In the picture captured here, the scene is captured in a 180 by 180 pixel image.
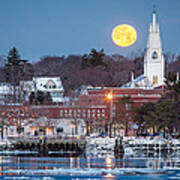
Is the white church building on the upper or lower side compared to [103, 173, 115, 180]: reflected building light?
upper

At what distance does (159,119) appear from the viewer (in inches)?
2308

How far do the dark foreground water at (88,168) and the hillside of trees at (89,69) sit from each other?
226ft

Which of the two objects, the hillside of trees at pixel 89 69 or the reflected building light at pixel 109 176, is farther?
the hillside of trees at pixel 89 69

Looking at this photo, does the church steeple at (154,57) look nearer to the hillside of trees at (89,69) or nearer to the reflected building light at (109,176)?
the hillside of trees at (89,69)

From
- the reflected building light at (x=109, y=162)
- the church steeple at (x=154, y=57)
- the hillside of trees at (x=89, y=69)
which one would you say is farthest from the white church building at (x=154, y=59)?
the reflected building light at (x=109, y=162)

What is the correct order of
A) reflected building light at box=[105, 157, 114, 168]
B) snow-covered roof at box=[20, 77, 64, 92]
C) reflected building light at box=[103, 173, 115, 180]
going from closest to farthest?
reflected building light at box=[103, 173, 115, 180]
reflected building light at box=[105, 157, 114, 168]
snow-covered roof at box=[20, 77, 64, 92]

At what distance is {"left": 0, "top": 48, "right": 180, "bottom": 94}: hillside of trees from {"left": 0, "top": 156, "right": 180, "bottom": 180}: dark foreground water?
69025mm

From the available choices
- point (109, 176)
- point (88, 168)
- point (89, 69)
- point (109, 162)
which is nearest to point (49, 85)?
point (89, 69)

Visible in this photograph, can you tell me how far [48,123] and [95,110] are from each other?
10878 millimetres

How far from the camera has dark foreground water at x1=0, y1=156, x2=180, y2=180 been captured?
28.6 m

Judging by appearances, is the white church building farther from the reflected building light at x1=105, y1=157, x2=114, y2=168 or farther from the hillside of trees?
the reflected building light at x1=105, y1=157, x2=114, y2=168

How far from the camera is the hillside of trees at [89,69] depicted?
382ft

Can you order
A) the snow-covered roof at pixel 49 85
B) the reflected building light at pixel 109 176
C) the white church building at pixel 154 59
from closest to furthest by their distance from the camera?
the reflected building light at pixel 109 176
the snow-covered roof at pixel 49 85
the white church building at pixel 154 59

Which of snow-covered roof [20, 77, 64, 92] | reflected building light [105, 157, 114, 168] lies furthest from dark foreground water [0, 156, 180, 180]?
snow-covered roof [20, 77, 64, 92]
